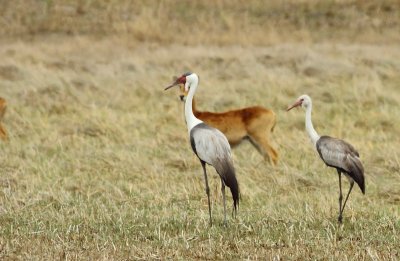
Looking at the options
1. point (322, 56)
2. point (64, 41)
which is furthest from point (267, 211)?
point (64, 41)

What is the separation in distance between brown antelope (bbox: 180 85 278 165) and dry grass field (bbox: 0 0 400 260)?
0.20 m

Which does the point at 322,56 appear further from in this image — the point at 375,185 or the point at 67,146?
the point at 375,185

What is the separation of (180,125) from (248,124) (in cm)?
218

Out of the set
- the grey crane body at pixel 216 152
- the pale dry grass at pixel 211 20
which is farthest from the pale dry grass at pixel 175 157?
the pale dry grass at pixel 211 20

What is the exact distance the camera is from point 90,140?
12156 mm

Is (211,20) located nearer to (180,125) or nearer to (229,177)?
(180,125)

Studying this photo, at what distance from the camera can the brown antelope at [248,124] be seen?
11.3 m

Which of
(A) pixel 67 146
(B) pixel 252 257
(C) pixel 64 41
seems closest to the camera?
(B) pixel 252 257

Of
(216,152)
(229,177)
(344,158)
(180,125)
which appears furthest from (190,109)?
(180,125)

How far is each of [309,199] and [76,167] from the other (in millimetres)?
2778

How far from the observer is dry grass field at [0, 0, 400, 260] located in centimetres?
656

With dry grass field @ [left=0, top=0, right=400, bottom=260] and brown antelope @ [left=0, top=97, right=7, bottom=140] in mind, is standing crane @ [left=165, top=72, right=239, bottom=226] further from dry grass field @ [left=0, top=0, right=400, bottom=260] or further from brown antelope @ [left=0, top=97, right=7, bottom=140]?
brown antelope @ [left=0, top=97, right=7, bottom=140]

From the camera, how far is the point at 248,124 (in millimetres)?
11516

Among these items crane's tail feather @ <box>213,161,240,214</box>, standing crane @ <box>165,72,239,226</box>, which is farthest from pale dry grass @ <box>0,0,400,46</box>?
crane's tail feather @ <box>213,161,240,214</box>
